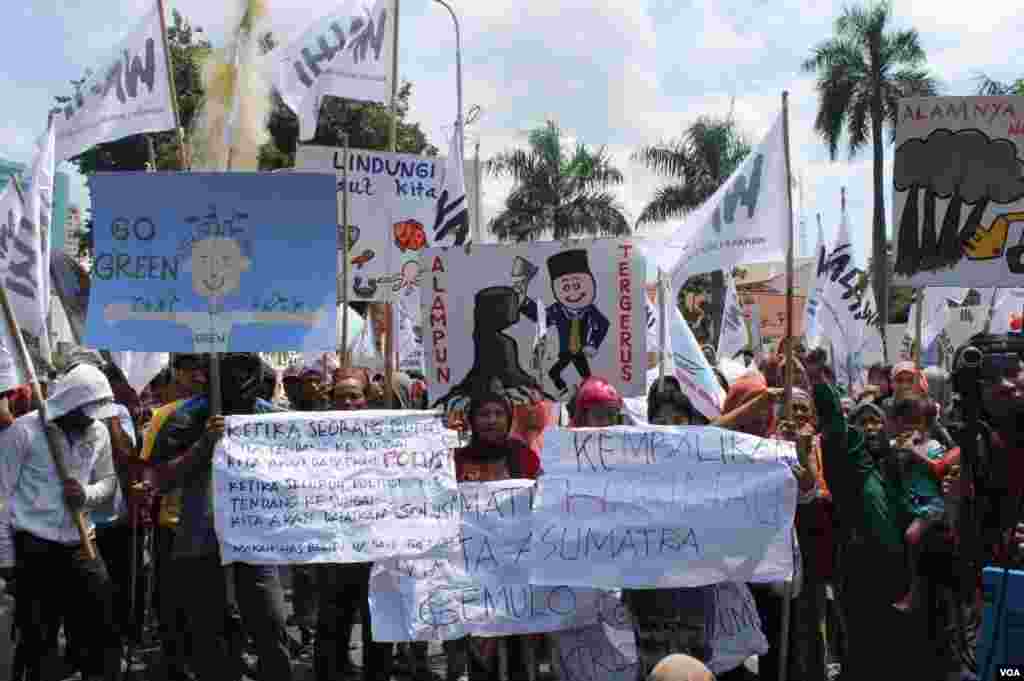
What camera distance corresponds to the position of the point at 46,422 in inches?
246

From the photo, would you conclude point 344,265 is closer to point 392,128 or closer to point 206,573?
point 392,128

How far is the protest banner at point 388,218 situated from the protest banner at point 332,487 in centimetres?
370

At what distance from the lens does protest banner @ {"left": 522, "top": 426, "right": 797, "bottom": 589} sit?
555 cm

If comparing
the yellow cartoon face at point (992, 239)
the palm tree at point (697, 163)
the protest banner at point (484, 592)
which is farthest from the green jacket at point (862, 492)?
the palm tree at point (697, 163)

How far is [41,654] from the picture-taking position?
6.48 metres

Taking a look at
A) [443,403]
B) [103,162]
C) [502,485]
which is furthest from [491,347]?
[103,162]

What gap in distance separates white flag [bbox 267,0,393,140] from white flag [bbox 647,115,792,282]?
3.33m

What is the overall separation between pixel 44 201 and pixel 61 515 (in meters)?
2.03

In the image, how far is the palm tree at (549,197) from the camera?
46.7 metres

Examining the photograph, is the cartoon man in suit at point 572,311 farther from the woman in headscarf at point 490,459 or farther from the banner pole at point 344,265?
the banner pole at point 344,265

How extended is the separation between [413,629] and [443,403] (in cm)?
150

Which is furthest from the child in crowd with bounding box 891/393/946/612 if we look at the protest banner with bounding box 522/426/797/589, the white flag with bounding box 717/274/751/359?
the white flag with bounding box 717/274/751/359

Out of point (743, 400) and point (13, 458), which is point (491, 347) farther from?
point (13, 458)

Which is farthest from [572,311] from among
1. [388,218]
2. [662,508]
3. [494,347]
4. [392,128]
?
[388,218]
